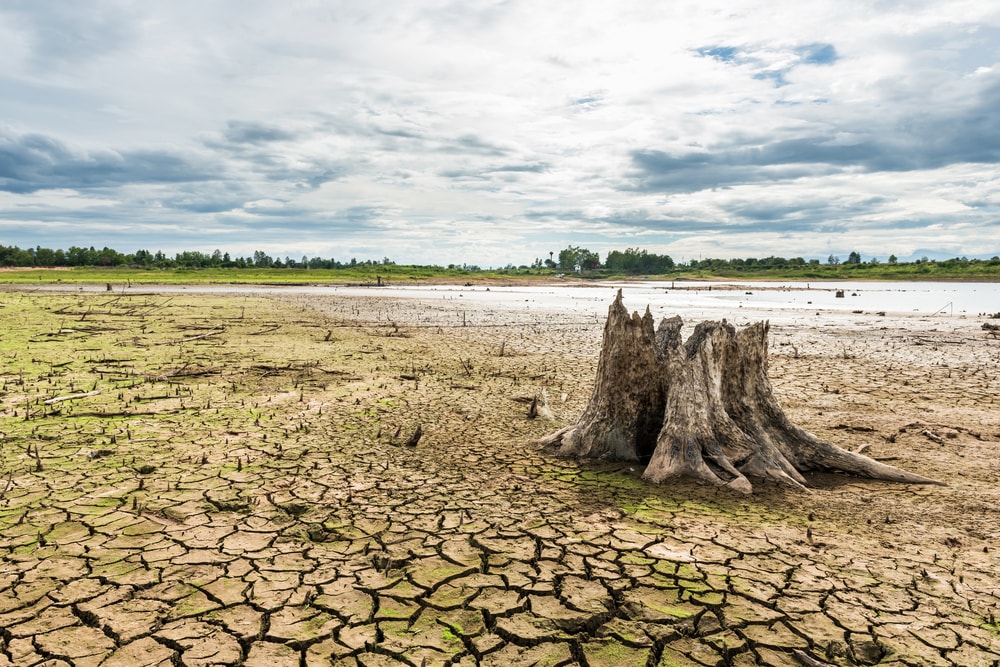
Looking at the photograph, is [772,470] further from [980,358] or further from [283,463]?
[980,358]

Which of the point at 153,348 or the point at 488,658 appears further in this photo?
the point at 153,348

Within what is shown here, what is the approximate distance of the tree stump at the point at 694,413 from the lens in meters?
6.80

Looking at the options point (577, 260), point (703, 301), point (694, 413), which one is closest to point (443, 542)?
point (694, 413)

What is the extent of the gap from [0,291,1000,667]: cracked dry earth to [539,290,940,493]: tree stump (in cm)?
36

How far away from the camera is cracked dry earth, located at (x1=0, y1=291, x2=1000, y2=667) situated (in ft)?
11.8

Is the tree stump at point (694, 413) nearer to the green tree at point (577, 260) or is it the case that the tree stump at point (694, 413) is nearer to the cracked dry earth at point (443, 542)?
the cracked dry earth at point (443, 542)

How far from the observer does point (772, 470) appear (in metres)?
6.66

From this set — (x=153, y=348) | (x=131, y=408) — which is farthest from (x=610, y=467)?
(x=153, y=348)

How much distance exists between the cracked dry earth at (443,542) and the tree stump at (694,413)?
36 cm

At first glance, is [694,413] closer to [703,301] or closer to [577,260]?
[703,301]

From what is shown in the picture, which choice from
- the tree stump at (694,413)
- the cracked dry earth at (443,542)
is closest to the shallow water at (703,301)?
the tree stump at (694,413)

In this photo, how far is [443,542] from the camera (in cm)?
493

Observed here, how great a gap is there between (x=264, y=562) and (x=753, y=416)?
5.89 m

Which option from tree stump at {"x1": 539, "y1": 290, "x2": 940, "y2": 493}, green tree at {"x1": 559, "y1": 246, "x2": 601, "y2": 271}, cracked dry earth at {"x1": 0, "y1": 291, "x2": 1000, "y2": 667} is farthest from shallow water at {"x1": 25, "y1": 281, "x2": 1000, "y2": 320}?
green tree at {"x1": 559, "y1": 246, "x2": 601, "y2": 271}
